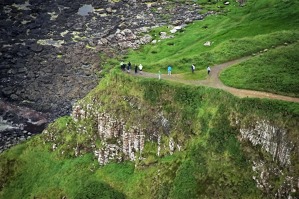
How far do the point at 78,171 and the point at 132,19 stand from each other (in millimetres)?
64598

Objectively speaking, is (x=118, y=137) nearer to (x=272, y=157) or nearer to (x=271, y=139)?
(x=271, y=139)

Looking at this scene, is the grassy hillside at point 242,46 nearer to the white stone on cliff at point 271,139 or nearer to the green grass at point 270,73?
the green grass at point 270,73

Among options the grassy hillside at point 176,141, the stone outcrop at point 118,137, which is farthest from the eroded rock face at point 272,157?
the stone outcrop at point 118,137

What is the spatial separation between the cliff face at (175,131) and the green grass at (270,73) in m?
5.74

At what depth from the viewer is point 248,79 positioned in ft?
231

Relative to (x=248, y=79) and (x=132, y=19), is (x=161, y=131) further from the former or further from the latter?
(x=132, y=19)

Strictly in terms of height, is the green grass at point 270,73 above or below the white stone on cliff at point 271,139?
above

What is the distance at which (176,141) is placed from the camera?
222 ft

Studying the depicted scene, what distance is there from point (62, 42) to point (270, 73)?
61.7 metres

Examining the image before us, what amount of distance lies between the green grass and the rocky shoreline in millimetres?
38333

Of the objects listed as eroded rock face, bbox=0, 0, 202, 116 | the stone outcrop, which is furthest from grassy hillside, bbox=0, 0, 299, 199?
eroded rock face, bbox=0, 0, 202, 116

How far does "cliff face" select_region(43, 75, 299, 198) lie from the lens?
2350 inches

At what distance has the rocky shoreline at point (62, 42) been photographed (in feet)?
332

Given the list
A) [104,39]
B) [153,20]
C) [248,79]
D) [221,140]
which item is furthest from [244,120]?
[153,20]
